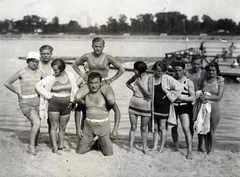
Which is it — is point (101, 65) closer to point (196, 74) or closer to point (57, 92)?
point (57, 92)

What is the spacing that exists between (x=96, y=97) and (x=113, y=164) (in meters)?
1.08

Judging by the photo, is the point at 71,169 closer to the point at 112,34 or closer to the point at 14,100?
the point at 14,100

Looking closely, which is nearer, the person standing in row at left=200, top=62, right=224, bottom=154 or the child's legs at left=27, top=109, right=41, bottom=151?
the child's legs at left=27, top=109, right=41, bottom=151

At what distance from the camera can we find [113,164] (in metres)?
4.27

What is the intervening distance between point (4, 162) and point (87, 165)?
129cm

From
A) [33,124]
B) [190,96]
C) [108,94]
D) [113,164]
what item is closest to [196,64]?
[190,96]

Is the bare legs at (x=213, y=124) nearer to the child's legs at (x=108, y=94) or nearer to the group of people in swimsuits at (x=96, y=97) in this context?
the group of people in swimsuits at (x=96, y=97)

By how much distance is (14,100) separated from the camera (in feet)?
32.9

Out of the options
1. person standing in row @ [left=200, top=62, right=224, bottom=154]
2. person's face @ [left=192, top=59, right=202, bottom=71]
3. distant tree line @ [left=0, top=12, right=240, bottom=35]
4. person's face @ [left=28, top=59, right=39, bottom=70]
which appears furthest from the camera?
distant tree line @ [left=0, top=12, right=240, bottom=35]

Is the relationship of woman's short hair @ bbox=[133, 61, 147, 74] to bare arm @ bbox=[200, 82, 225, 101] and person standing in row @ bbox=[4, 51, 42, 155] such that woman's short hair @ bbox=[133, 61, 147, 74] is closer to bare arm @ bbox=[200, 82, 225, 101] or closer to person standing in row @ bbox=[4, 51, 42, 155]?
bare arm @ bbox=[200, 82, 225, 101]

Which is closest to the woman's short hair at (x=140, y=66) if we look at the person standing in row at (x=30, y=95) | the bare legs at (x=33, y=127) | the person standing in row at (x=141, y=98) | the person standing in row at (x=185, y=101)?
the person standing in row at (x=141, y=98)

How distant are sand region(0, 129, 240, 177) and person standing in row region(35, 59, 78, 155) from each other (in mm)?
332

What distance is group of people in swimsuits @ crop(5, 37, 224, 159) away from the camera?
14.3 ft

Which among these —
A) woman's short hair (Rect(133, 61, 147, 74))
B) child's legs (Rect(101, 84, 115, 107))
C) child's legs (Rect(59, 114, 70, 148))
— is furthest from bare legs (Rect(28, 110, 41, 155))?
woman's short hair (Rect(133, 61, 147, 74))
